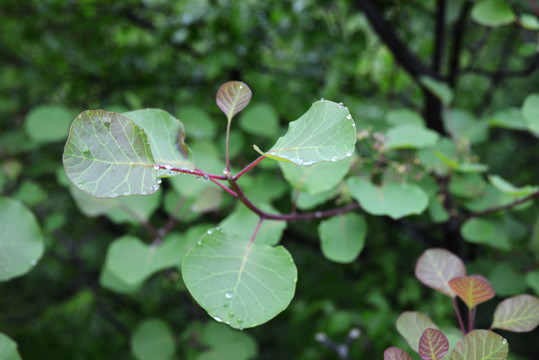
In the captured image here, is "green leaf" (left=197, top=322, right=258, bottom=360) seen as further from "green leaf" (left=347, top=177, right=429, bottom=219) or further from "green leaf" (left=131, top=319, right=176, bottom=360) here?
"green leaf" (left=347, top=177, right=429, bottom=219)

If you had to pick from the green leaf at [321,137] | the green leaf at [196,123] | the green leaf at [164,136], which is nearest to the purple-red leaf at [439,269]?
the green leaf at [321,137]

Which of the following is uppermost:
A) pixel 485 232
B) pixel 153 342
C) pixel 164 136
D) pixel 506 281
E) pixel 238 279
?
pixel 164 136

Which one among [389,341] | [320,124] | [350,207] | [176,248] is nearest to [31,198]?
[176,248]

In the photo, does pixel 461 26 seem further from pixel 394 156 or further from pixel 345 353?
pixel 345 353

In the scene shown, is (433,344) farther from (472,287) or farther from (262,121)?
(262,121)

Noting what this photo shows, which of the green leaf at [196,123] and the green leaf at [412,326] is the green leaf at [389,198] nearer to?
the green leaf at [412,326]

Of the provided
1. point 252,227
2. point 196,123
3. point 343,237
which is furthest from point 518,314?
point 196,123
